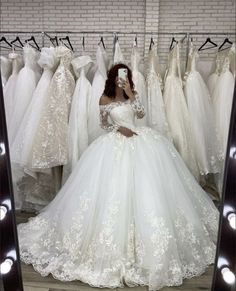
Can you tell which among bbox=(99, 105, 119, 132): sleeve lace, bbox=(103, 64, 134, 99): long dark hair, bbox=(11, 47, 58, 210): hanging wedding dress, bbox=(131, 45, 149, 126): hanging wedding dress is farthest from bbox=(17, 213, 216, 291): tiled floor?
bbox=(131, 45, 149, 126): hanging wedding dress

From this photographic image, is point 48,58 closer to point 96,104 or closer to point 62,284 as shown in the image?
point 96,104

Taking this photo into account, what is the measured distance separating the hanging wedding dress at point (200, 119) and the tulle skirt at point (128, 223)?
179mm

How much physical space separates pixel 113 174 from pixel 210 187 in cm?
62

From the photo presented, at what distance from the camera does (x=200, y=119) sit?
1978mm

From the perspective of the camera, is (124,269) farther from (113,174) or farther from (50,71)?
(50,71)

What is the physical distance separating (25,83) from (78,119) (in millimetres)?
452

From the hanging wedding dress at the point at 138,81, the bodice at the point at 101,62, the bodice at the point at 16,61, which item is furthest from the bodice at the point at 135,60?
the bodice at the point at 16,61

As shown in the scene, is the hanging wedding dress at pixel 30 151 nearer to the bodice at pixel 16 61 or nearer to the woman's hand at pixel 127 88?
the bodice at pixel 16 61

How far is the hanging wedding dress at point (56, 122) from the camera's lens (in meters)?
1.96

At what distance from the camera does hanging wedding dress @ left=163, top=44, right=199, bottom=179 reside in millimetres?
1976

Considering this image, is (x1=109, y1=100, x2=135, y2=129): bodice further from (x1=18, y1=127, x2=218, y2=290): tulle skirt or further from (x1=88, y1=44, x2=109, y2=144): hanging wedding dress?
(x1=88, y1=44, x2=109, y2=144): hanging wedding dress

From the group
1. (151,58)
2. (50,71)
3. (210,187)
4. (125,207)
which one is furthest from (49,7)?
(210,187)

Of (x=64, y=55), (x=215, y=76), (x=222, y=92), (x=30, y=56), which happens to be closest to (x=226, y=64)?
(x=215, y=76)

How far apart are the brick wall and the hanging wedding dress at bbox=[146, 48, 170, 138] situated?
9.3 inches
